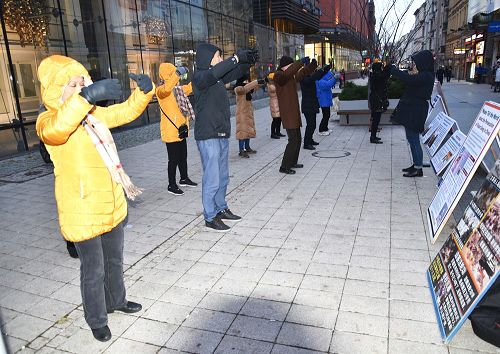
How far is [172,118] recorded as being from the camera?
20.3ft

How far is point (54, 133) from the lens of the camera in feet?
7.54

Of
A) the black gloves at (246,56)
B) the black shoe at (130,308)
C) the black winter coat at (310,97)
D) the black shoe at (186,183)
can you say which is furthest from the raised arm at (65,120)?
the black winter coat at (310,97)

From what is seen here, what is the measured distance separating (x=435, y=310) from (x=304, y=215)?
2370 mm

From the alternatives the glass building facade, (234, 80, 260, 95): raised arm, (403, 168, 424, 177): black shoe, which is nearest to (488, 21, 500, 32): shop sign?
the glass building facade

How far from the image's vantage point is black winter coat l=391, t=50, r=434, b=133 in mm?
6211

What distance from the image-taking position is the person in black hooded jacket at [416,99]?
20.4 ft

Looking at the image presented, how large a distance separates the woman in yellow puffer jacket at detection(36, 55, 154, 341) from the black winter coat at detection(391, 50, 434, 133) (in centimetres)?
482

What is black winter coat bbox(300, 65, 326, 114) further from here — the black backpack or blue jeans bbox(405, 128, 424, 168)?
the black backpack

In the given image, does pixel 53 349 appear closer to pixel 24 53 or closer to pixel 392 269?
pixel 392 269

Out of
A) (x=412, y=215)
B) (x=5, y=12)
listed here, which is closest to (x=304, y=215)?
(x=412, y=215)

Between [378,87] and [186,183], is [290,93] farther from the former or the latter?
[378,87]

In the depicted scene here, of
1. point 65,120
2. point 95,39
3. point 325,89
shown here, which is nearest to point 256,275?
point 65,120

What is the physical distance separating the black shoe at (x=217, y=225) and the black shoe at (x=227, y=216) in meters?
0.22

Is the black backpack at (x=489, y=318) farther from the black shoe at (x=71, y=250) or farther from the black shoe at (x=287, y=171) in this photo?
the black shoe at (x=287, y=171)
